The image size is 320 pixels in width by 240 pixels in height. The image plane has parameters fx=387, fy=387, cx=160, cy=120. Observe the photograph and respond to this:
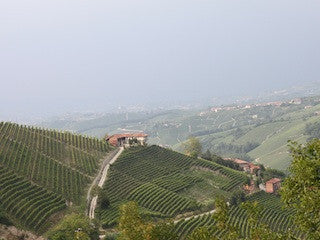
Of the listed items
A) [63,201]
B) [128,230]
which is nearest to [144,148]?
[63,201]

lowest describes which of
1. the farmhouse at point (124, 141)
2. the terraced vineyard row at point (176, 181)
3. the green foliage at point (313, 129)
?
the green foliage at point (313, 129)

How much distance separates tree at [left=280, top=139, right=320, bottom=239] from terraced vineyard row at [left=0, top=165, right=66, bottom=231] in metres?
30.6

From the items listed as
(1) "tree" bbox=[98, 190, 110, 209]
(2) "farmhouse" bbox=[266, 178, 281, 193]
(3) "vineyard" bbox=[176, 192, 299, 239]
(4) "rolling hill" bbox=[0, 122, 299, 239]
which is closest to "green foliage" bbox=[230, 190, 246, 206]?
(4) "rolling hill" bbox=[0, 122, 299, 239]

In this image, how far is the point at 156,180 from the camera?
65625 millimetres

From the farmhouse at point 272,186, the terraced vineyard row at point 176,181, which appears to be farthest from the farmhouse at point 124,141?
the farmhouse at point 272,186

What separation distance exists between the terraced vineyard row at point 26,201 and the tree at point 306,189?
30648 mm

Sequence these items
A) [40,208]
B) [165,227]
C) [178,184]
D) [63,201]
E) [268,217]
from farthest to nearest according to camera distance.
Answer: [178,184], [268,217], [63,201], [40,208], [165,227]

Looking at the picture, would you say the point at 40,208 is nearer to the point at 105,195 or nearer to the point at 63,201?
the point at 63,201

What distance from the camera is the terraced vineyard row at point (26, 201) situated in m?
41.1

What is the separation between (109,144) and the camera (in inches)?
3140

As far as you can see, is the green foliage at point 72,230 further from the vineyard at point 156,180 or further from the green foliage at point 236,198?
the green foliage at point 236,198

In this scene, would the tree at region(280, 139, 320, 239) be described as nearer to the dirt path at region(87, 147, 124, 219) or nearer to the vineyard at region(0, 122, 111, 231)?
the vineyard at region(0, 122, 111, 231)

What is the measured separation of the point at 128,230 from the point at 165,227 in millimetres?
2255

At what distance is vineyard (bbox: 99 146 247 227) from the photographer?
2167 inches
